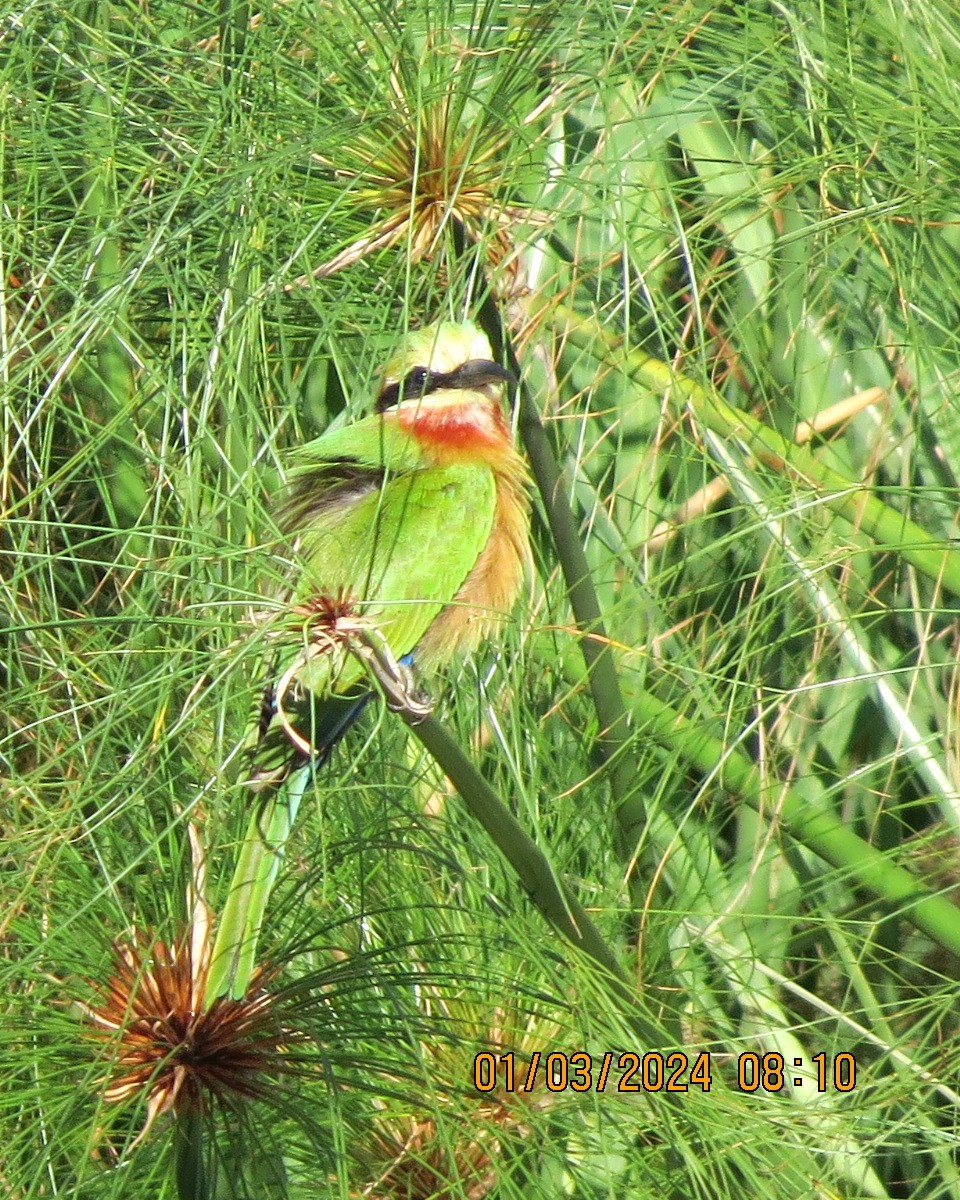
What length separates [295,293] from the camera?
1.74 meters

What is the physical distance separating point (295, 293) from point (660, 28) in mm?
543

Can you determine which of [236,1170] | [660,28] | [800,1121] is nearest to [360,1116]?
[236,1170]

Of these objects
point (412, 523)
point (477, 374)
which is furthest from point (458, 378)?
point (412, 523)

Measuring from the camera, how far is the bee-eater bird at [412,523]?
143 cm

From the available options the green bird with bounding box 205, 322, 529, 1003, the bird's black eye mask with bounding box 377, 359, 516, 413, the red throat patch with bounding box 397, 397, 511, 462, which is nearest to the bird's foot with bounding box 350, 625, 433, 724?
the green bird with bounding box 205, 322, 529, 1003

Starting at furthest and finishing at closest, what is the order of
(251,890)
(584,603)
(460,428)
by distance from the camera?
(460,428)
(584,603)
(251,890)

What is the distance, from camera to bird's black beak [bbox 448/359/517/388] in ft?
5.79

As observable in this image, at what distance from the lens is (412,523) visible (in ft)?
5.46

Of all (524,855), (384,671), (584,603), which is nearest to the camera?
(384,671)

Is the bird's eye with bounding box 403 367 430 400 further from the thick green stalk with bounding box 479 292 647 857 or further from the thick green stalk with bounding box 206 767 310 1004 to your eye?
the thick green stalk with bounding box 206 767 310 1004
